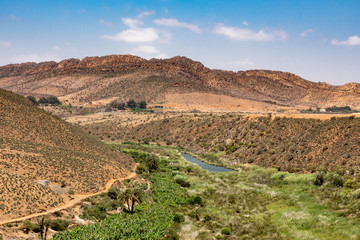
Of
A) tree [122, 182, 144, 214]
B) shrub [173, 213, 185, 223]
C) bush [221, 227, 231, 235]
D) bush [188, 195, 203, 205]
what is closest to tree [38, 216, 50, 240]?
tree [122, 182, 144, 214]

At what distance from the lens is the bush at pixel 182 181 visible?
1695 inches

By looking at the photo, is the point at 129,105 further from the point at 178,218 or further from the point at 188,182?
the point at 178,218

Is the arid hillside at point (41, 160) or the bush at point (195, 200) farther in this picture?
the bush at point (195, 200)

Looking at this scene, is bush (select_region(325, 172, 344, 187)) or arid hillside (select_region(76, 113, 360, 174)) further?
arid hillside (select_region(76, 113, 360, 174))

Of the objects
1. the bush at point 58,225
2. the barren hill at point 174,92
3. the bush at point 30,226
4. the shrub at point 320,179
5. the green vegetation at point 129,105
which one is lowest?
the bush at point 58,225

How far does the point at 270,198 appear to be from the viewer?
36.0 metres

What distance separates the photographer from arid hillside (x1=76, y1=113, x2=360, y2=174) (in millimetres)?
46906

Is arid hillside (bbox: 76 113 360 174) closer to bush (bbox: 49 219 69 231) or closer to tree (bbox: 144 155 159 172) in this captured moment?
tree (bbox: 144 155 159 172)

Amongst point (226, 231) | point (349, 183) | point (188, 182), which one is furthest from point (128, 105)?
point (226, 231)

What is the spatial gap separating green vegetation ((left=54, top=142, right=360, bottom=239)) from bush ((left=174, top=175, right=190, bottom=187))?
156 millimetres

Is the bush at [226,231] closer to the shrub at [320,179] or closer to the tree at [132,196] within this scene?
the tree at [132,196]

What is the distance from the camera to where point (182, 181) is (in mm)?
43594

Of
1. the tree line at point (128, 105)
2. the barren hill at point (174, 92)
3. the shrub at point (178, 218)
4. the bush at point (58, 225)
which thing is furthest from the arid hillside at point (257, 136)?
the barren hill at point (174, 92)

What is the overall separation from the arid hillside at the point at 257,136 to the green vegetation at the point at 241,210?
238 inches
